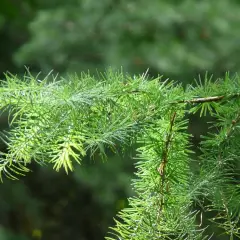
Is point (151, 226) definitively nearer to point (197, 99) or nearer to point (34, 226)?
point (197, 99)

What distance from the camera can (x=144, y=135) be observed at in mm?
697

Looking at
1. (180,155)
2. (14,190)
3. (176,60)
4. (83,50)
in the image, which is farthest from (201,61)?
(180,155)

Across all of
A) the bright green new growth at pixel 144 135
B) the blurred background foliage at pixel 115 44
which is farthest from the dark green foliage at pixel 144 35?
the bright green new growth at pixel 144 135

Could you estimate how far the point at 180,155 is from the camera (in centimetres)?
71

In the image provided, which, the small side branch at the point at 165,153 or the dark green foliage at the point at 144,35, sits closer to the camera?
the small side branch at the point at 165,153

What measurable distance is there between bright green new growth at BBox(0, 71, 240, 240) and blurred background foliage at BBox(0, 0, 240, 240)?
1699 millimetres

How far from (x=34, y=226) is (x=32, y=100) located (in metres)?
2.59

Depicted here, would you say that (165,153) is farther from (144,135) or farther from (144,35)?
(144,35)

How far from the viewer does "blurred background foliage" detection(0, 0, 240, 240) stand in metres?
2.55

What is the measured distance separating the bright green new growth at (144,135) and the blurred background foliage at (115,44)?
1.70m

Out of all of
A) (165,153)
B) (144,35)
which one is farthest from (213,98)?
(144,35)

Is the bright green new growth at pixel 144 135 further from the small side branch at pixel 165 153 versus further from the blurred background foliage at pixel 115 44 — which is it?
the blurred background foliage at pixel 115 44

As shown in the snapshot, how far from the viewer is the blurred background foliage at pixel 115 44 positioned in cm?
255

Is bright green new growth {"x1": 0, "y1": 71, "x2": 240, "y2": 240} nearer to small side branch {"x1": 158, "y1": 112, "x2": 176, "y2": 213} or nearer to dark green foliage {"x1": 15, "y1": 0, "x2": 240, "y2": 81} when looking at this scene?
small side branch {"x1": 158, "y1": 112, "x2": 176, "y2": 213}
